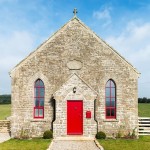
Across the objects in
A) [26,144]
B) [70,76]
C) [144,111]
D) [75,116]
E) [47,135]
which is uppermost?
[70,76]

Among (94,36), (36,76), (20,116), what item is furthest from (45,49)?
(20,116)

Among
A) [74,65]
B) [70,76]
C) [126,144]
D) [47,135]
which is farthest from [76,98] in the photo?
[126,144]

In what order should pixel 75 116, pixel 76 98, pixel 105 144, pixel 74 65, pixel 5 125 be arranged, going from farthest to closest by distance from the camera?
1. pixel 5 125
2. pixel 74 65
3. pixel 75 116
4. pixel 76 98
5. pixel 105 144

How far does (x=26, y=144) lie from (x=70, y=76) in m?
6.49

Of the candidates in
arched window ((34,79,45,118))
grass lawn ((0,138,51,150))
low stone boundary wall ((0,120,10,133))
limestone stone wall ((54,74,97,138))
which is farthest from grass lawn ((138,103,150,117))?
grass lawn ((0,138,51,150))

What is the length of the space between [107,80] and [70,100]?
3.54 metres

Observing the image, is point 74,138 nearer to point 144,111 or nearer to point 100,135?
point 100,135

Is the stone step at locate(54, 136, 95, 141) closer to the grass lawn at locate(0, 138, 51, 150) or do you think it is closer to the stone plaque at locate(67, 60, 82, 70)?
the grass lawn at locate(0, 138, 51, 150)

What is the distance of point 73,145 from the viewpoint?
21.2m

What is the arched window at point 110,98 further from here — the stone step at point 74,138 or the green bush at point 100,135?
the stone step at point 74,138

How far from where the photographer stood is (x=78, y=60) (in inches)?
1032

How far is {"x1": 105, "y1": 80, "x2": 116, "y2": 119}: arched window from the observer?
2606 centimetres

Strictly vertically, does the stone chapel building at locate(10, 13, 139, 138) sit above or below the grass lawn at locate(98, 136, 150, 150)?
above

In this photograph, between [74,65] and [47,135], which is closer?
[47,135]
